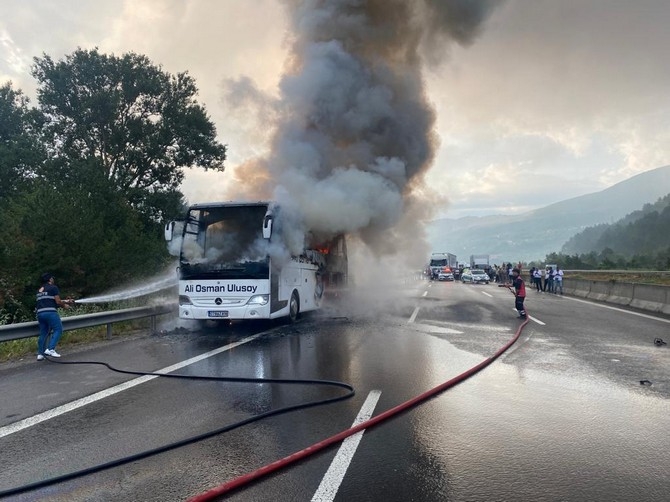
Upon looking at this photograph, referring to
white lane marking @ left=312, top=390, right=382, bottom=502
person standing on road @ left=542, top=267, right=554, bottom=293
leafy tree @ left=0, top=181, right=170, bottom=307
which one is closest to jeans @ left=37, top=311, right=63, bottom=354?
white lane marking @ left=312, top=390, right=382, bottom=502

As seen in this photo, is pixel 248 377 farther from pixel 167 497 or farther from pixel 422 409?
pixel 167 497

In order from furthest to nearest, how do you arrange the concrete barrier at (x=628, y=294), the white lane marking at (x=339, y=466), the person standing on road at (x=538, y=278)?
the person standing on road at (x=538, y=278)
the concrete barrier at (x=628, y=294)
the white lane marking at (x=339, y=466)

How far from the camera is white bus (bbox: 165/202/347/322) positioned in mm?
10305

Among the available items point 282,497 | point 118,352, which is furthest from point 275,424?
→ point 118,352

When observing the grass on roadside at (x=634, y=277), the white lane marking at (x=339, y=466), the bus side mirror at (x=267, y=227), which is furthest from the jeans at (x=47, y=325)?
the grass on roadside at (x=634, y=277)

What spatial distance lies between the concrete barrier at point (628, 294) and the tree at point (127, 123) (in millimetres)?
22658

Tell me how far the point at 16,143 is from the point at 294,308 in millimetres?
21878

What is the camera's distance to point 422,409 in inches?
205

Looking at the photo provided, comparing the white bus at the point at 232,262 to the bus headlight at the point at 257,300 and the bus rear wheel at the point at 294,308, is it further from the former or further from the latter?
the bus rear wheel at the point at 294,308

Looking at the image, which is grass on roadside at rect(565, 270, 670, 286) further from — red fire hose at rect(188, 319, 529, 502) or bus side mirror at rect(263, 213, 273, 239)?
red fire hose at rect(188, 319, 529, 502)

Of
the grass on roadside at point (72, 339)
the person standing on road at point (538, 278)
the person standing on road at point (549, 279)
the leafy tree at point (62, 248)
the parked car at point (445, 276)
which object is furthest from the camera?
the parked car at point (445, 276)

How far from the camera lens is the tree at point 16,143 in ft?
82.0

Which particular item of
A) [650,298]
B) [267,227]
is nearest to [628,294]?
[650,298]

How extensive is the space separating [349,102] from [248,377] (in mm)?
13683
